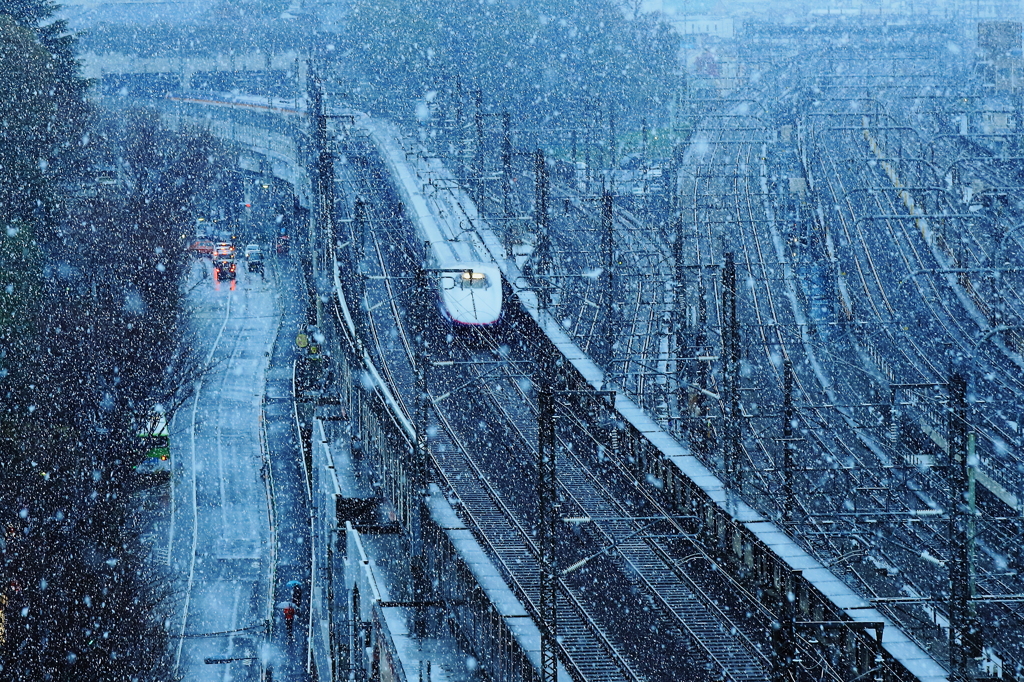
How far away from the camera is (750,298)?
29.0m

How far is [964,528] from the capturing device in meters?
12.5

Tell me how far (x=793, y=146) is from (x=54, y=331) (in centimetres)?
2243

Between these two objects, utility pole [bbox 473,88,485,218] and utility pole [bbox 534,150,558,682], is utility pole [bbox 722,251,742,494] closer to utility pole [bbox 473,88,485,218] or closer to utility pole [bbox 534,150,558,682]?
utility pole [bbox 534,150,558,682]

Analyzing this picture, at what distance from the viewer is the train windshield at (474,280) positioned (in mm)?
24578

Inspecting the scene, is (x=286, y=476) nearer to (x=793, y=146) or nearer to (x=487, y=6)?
(x=793, y=146)

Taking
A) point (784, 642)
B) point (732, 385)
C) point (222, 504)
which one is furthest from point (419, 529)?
point (222, 504)

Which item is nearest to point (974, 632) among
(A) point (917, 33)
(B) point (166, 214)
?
(B) point (166, 214)

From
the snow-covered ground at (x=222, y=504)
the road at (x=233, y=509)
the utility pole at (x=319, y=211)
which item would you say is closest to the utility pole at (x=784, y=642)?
the road at (x=233, y=509)

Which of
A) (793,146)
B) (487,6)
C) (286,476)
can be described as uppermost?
(487,6)

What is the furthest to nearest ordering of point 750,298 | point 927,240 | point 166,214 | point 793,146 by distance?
point 793,146 < point 166,214 < point 927,240 < point 750,298

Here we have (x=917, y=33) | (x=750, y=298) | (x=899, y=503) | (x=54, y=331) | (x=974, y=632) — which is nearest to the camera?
(x=974, y=632)

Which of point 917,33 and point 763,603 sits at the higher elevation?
point 917,33

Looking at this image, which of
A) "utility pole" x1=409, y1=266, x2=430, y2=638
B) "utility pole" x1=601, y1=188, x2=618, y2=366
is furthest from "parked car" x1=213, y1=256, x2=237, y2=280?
"utility pole" x1=409, y1=266, x2=430, y2=638

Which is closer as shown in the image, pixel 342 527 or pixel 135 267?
pixel 342 527
